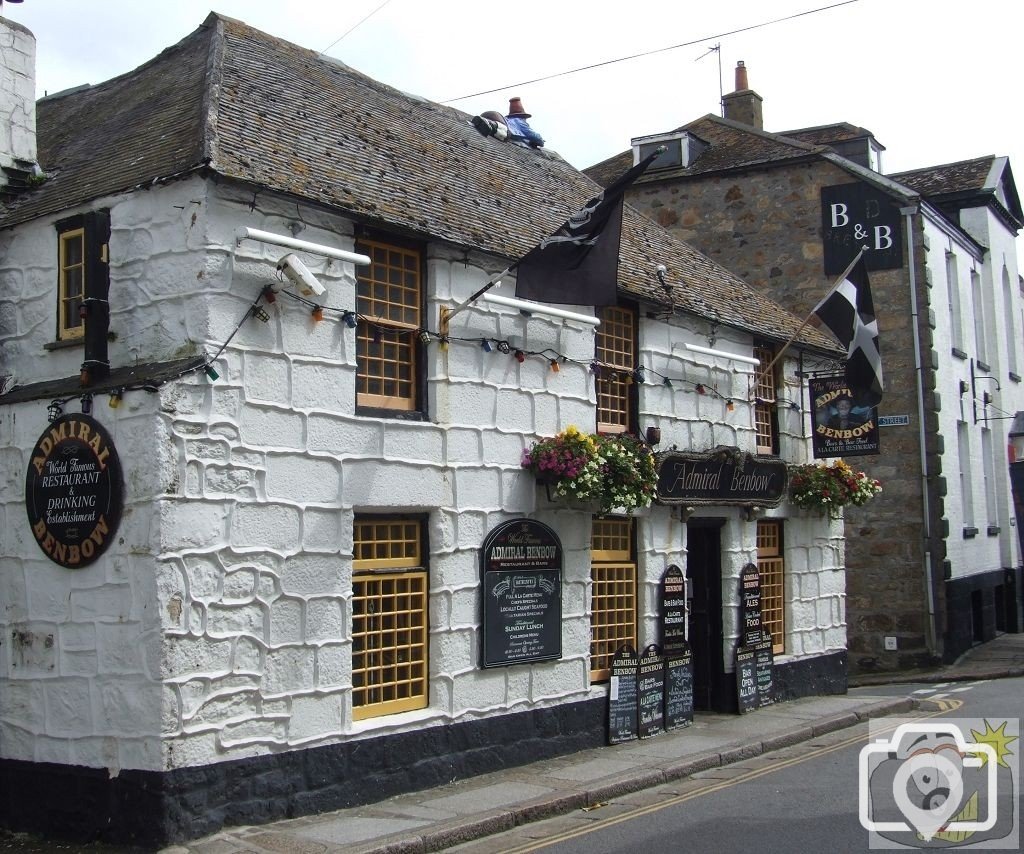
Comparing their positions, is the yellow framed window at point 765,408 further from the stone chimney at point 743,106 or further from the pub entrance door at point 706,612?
the stone chimney at point 743,106

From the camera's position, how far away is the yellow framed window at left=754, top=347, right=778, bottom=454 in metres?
16.5

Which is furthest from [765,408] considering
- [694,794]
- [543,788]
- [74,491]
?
[74,491]

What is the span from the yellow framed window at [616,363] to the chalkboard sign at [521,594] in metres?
1.95

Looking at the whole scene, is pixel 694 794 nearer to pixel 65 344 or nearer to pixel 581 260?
pixel 581 260

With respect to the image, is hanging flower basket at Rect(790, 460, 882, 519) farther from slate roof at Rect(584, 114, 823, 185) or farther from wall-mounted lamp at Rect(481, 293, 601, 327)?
slate roof at Rect(584, 114, 823, 185)

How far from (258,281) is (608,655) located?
6134 mm

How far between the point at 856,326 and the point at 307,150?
26.8ft

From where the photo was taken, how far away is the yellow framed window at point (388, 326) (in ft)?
34.3

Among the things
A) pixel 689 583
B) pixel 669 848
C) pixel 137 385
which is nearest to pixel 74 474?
pixel 137 385

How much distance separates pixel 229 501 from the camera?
9.00m

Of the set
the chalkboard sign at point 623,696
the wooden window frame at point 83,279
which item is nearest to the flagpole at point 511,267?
→ the wooden window frame at point 83,279

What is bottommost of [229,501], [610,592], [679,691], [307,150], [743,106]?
[679,691]

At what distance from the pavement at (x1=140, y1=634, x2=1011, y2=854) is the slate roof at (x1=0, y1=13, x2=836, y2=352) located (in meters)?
5.05

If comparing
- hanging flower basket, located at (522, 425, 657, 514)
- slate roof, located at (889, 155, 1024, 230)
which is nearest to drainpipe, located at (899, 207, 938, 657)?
slate roof, located at (889, 155, 1024, 230)
